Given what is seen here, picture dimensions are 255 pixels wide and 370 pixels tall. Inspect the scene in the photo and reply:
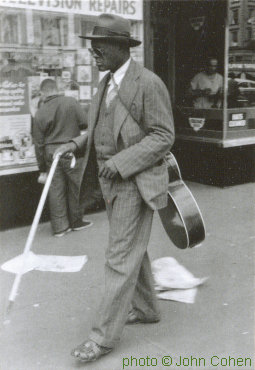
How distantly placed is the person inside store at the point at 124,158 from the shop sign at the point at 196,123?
4883mm

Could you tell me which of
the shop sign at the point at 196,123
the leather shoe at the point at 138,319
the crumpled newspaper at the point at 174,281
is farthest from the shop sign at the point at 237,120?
the leather shoe at the point at 138,319

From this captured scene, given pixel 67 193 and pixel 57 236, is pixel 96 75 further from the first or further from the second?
pixel 57 236

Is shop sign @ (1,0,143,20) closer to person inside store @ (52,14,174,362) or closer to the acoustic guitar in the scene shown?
person inside store @ (52,14,174,362)

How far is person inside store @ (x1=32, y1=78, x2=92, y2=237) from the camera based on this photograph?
5.88 metres

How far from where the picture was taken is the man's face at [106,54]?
10.5ft

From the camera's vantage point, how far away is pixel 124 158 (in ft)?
10.3

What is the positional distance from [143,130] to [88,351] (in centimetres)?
133

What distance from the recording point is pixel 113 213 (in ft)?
10.9

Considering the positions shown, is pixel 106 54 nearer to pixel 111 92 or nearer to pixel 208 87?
pixel 111 92

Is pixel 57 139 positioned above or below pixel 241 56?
below

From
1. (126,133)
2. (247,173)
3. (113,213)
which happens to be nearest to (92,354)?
(113,213)

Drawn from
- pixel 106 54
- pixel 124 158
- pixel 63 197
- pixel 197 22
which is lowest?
pixel 63 197

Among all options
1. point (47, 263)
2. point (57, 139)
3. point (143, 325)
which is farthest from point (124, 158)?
point (57, 139)

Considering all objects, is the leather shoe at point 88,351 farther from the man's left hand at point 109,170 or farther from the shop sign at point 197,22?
the shop sign at point 197,22
